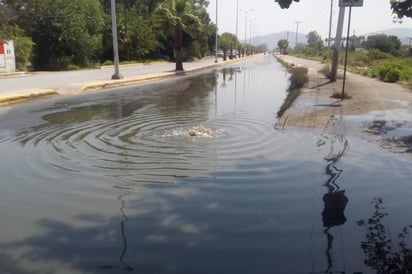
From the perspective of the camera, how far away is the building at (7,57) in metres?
31.6

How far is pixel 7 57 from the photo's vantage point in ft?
106

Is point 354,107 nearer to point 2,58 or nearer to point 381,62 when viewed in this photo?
point 2,58

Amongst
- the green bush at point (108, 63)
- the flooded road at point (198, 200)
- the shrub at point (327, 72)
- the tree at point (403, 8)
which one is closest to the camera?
the flooded road at point (198, 200)

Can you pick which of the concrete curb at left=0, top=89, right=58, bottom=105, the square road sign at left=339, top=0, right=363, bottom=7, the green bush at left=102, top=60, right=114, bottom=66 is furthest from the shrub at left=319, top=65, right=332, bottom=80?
the green bush at left=102, top=60, right=114, bottom=66

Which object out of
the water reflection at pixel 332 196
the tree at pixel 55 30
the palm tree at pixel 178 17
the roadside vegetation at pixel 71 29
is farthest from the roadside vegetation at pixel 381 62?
the tree at pixel 55 30

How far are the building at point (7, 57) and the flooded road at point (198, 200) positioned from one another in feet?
76.5

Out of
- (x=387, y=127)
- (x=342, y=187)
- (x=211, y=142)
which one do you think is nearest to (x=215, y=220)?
(x=342, y=187)

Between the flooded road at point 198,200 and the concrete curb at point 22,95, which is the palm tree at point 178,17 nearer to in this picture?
the concrete curb at point 22,95

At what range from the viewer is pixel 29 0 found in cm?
3856

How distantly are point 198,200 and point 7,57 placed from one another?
1228 inches

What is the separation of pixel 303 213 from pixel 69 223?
3.01 m

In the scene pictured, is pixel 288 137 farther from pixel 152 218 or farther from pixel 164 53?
pixel 164 53

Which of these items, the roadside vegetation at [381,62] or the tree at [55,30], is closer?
the roadside vegetation at [381,62]

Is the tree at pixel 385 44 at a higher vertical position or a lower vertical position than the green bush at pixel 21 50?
higher
